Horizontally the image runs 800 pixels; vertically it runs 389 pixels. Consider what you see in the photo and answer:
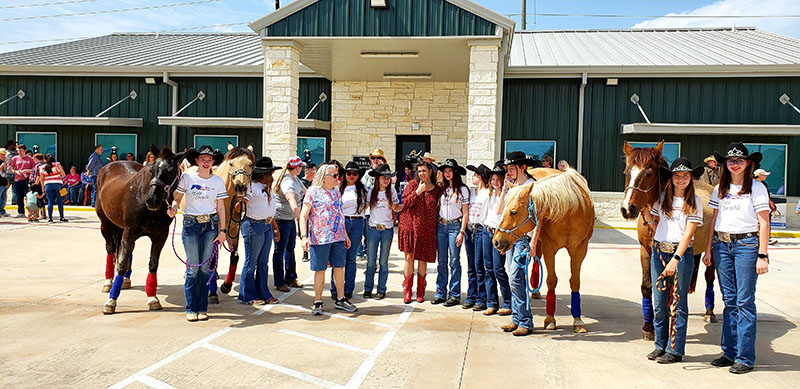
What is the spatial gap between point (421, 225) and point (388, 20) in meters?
6.86

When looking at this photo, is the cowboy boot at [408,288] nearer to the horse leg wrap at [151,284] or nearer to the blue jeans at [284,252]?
the blue jeans at [284,252]

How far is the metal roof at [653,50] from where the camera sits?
1648 centimetres

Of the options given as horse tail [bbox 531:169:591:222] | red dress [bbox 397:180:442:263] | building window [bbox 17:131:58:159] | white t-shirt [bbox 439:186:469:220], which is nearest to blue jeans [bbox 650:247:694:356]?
horse tail [bbox 531:169:591:222]

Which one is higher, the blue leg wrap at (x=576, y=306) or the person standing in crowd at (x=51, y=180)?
the person standing in crowd at (x=51, y=180)

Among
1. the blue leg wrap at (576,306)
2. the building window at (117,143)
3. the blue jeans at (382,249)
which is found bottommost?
the blue leg wrap at (576,306)

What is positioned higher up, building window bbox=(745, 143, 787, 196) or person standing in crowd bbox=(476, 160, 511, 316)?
building window bbox=(745, 143, 787, 196)

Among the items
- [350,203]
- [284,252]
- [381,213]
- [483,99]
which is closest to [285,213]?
[284,252]

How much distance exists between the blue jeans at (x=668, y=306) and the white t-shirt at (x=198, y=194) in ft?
14.6

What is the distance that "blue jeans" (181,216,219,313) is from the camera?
6.21m

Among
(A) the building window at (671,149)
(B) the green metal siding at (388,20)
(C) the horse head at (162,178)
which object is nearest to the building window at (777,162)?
(A) the building window at (671,149)

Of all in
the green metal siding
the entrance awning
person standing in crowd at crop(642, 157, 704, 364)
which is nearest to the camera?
person standing in crowd at crop(642, 157, 704, 364)

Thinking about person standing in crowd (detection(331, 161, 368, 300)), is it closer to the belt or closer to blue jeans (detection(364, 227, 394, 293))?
blue jeans (detection(364, 227, 394, 293))

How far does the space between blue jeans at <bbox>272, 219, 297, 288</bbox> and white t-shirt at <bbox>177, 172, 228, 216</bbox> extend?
1.45m

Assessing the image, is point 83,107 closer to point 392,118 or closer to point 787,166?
point 392,118
